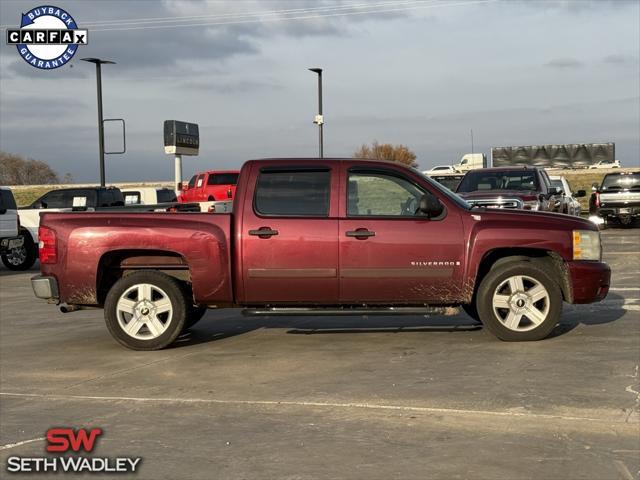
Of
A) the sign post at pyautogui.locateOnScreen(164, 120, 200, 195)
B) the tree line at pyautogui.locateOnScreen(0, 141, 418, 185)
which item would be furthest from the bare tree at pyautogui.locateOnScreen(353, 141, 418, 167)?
the sign post at pyautogui.locateOnScreen(164, 120, 200, 195)

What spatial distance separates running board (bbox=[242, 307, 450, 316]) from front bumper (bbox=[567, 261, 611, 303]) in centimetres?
136

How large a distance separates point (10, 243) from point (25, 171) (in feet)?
235

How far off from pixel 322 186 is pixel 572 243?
8.63ft

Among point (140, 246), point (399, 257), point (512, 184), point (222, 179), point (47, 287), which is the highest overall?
point (222, 179)

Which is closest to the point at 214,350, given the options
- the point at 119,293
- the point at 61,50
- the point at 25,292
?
the point at 119,293

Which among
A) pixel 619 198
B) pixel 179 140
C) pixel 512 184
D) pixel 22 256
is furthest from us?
pixel 179 140

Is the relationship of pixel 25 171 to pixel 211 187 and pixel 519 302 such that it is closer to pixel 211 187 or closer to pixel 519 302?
pixel 211 187

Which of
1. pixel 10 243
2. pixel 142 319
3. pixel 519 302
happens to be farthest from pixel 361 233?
pixel 10 243

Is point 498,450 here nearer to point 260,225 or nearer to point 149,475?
point 149,475

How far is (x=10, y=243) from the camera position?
59.1 ft

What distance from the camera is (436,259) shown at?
7.54 metres

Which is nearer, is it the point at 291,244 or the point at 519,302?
the point at 291,244

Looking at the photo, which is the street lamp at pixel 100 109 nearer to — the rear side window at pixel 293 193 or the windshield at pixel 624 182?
the windshield at pixel 624 182

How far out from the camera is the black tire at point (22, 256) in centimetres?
1833
